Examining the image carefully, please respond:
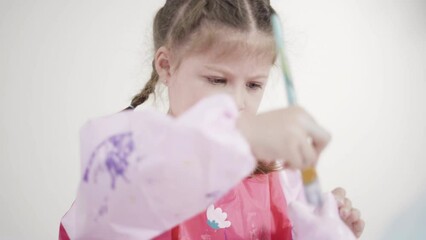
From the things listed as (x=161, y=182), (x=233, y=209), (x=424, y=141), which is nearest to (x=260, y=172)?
(x=233, y=209)

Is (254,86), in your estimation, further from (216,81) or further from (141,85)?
(141,85)

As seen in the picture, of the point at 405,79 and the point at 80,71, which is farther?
the point at 405,79

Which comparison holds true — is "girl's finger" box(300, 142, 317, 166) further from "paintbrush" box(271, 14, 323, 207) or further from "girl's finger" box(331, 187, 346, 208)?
"girl's finger" box(331, 187, 346, 208)

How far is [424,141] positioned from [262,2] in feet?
2.22

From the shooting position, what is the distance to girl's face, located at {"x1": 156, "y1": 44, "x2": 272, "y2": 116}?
49cm

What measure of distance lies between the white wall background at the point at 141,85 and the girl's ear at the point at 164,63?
Result: 21cm

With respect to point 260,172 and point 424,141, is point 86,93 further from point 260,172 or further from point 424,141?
point 424,141

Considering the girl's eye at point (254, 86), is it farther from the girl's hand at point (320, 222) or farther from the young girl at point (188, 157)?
the girl's hand at point (320, 222)

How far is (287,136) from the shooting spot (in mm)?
300

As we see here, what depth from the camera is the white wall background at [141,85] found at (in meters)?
0.88

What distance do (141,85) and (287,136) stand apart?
0.66m

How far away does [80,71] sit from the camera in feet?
3.04

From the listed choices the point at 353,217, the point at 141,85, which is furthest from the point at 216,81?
the point at 141,85

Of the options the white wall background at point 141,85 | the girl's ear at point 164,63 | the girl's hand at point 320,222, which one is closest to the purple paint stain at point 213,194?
the girl's hand at point 320,222
